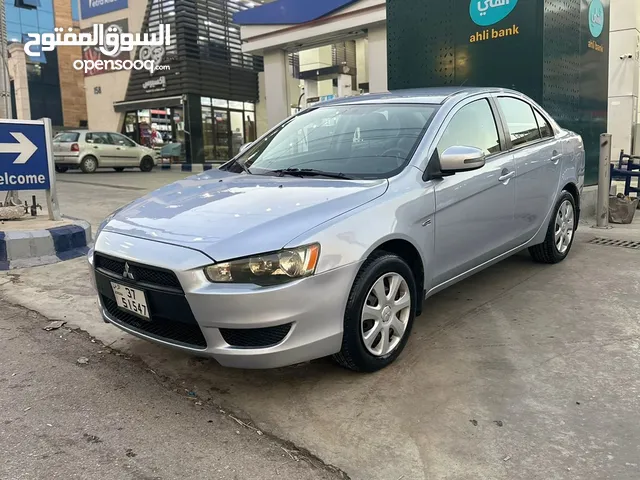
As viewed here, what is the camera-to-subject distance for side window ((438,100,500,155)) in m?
3.79

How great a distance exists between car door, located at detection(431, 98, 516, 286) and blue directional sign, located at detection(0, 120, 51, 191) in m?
4.71

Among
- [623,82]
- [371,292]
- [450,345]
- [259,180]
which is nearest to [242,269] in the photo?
[371,292]

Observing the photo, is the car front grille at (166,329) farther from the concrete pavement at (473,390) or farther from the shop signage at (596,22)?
the shop signage at (596,22)

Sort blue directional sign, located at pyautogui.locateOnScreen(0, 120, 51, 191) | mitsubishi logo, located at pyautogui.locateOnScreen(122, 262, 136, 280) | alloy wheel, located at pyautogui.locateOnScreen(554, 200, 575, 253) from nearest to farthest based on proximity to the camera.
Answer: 1. mitsubishi logo, located at pyautogui.locateOnScreen(122, 262, 136, 280)
2. alloy wheel, located at pyautogui.locateOnScreen(554, 200, 575, 253)
3. blue directional sign, located at pyautogui.locateOnScreen(0, 120, 51, 191)

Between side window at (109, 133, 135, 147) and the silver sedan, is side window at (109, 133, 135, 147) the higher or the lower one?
the higher one

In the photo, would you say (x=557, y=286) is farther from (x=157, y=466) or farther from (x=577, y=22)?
(x=577, y=22)

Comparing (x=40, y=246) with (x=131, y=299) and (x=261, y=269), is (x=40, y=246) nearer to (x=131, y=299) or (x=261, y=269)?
(x=131, y=299)

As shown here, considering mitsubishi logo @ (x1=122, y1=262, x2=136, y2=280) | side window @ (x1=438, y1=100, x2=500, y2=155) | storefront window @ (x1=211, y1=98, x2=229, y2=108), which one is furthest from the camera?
storefront window @ (x1=211, y1=98, x2=229, y2=108)

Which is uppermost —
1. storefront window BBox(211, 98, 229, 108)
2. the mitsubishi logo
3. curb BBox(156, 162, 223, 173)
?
storefront window BBox(211, 98, 229, 108)

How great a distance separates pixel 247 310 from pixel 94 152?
17.1m

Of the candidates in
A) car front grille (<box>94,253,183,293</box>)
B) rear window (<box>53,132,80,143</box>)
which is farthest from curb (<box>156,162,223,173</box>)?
car front grille (<box>94,253,183,293</box>)

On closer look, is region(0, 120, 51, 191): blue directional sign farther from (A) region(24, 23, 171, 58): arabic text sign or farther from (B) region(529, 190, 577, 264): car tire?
(A) region(24, 23, 171, 58): arabic text sign

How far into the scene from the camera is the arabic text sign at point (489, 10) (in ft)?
23.1

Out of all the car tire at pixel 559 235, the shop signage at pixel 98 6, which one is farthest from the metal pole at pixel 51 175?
the shop signage at pixel 98 6
